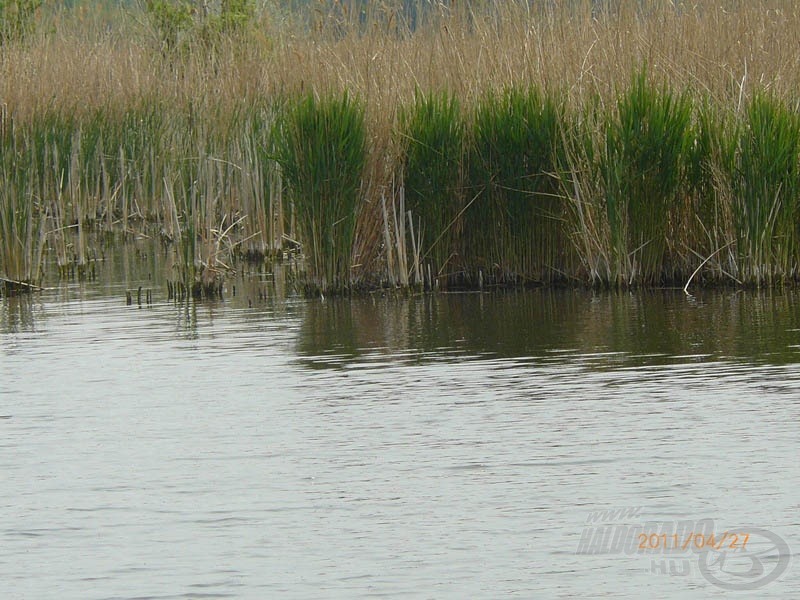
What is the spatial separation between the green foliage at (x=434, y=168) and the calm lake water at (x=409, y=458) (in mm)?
1924

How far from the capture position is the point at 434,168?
1191cm

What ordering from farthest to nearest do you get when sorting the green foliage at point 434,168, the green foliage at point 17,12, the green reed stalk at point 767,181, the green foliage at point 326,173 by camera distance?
the green foliage at point 17,12 < the green foliage at point 434,168 < the green foliage at point 326,173 < the green reed stalk at point 767,181

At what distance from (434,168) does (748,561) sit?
7.73 metres

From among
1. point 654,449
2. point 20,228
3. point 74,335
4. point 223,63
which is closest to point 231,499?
point 654,449

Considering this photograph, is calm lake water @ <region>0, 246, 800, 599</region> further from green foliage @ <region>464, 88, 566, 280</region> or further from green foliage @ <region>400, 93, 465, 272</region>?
green foliage @ <region>400, 93, 465, 272</region>

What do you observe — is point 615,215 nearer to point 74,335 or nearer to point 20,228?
point 74,335

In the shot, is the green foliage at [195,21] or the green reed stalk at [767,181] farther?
the green foliage at [195,21]

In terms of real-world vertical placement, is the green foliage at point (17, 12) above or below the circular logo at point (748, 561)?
above

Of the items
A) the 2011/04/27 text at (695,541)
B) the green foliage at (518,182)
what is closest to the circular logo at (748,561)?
the 2011/04/27 text at (695,541)

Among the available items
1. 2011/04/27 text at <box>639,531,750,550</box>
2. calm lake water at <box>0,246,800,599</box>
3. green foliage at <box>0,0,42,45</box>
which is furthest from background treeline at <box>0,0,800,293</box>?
green foliage at <box>0,0,42,45</box>

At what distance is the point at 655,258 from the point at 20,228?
5.41 meters

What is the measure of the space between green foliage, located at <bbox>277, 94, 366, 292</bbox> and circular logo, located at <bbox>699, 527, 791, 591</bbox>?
24.1ft

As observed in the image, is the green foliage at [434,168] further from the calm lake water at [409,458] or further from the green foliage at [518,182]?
the calm lake water at [409,458]

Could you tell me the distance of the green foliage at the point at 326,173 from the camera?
11664 millimetres
